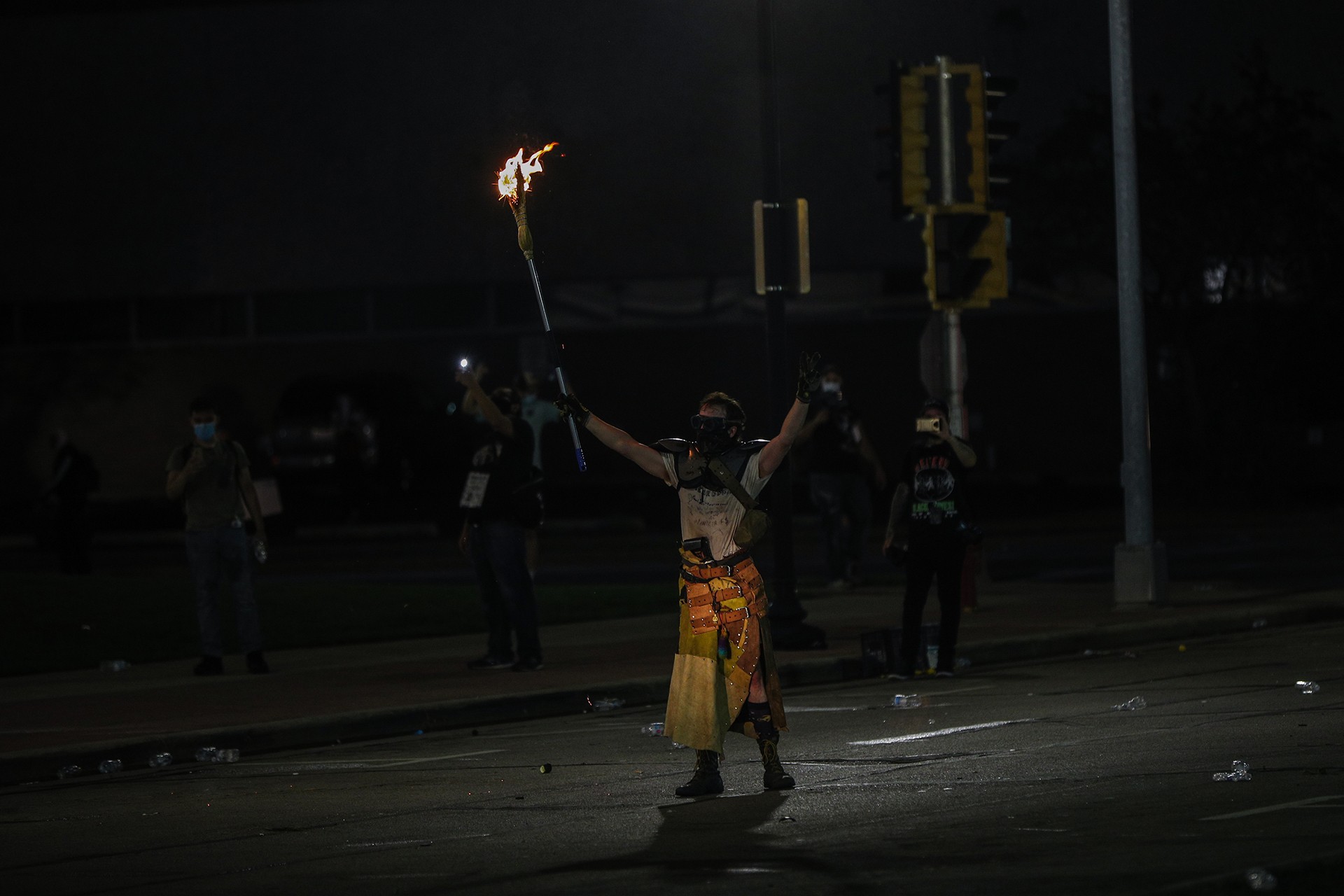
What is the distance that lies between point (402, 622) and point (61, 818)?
8.72 metres

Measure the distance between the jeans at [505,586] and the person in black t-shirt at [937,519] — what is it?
8.04 ft

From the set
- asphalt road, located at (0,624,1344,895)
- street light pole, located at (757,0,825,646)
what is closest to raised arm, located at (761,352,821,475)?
asphalt road, located at (0,624,1344,895)

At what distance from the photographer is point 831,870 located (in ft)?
24.5

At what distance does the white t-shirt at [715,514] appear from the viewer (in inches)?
367

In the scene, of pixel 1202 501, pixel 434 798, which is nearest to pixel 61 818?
pixel 434 798

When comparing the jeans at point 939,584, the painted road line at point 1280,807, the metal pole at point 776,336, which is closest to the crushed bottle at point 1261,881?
the painted road line at point 1280,807

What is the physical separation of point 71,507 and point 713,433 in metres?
14.9

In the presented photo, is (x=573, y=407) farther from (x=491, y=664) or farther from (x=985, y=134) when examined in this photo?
(x=985, y=134)

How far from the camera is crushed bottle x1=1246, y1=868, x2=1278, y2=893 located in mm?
6633

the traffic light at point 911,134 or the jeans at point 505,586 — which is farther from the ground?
the traffic light at point 911,134

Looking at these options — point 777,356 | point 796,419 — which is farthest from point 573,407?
point 777,356

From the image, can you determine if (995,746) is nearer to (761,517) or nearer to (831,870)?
(761,517)

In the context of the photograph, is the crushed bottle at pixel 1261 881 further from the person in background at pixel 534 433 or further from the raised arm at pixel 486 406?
the raised arm at pixel 486 406

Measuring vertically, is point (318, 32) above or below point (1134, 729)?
above
